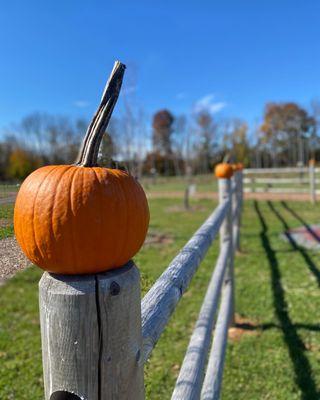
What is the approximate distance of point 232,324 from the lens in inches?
154

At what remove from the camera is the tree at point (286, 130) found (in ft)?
186

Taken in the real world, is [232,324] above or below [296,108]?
below

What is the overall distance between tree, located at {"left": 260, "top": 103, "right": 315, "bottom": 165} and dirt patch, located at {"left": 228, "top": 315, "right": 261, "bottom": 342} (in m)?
53.9

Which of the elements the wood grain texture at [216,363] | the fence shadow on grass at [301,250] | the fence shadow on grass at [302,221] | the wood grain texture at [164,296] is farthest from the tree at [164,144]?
the wood grain texture at [164,296]

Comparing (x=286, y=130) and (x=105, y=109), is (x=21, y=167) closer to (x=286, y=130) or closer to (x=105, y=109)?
(x=105, y=109)

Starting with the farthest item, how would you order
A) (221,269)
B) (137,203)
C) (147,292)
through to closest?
(221,269) → (147,292) → (137,203)

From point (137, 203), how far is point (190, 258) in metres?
0.86

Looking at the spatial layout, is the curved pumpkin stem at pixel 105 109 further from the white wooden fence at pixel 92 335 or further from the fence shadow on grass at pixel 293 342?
the fence shadow on grass at pixel 293 342

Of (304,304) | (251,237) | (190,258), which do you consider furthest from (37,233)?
(251,237)

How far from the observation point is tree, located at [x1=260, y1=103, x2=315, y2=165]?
186 feet

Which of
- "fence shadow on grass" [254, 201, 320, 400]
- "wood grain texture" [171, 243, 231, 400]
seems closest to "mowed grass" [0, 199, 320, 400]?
"fence shadow on grass" [254, 201, 320, 400]

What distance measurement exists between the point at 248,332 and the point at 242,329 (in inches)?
3.1

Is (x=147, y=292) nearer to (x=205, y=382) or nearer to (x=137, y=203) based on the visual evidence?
(x=137, y=203)

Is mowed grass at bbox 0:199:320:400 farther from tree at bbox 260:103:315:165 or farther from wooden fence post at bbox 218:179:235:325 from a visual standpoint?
tree at bbox 260:103:315:165
